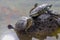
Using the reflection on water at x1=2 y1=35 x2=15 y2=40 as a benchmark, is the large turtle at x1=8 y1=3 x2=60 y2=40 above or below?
below

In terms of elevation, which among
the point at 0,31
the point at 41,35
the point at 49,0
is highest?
the point at 49,0

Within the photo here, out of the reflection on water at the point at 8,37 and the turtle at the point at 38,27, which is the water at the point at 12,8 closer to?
the reflection on water at the point at 8,37

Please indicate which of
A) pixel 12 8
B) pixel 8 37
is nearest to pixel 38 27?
pixel 8 37

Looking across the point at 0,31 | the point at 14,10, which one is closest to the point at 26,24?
the point at 0,31

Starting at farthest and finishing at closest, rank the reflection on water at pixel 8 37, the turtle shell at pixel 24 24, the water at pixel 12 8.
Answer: the water at pixel 12 8
the reflection on water at pixel 8 37
the turtle shell at pixel 24 24

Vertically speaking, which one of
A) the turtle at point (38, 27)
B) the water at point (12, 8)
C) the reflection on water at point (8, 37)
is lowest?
the turtle at point (38, 27)

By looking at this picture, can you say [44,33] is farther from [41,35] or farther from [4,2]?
[4,2]

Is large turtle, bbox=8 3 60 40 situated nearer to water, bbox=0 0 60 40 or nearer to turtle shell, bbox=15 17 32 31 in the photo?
turtle shell, bbox=15 17 32 31

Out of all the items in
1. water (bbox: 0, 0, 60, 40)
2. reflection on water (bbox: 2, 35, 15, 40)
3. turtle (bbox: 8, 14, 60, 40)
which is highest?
water (bbox: 0, 0, 60, 40)

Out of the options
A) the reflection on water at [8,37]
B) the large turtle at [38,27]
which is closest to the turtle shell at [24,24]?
the large turtle at [38,27]

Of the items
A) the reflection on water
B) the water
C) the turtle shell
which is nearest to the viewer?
the turtle shell

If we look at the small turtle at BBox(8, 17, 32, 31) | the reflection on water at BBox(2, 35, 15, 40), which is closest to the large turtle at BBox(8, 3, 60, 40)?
the small turtle at BBox(8, 17, 32, 31)
